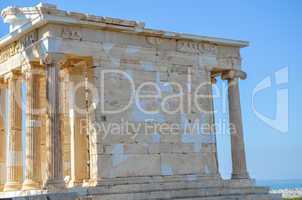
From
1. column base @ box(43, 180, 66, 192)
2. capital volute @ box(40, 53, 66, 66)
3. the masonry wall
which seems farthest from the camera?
the masonry wall

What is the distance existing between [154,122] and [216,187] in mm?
3610

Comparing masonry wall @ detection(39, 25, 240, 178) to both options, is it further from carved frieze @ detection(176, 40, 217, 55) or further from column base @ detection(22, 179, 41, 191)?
column base @ detection(22, 179, 41, 191)

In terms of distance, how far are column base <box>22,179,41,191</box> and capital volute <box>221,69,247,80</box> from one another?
9.63m

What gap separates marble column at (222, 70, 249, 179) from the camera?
24.2 m

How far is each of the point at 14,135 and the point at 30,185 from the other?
8.91 feet

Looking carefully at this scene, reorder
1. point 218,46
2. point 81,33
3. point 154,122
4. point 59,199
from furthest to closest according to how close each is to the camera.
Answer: point 218,46, point 154,122, point 81,33, point 59,199

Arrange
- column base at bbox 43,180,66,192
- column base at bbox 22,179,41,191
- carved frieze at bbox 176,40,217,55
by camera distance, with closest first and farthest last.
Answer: column base at bbox 43,180,66,192 < column base at bbox 22,179,41,191 < carved frieze at bbox 176,40,217,55

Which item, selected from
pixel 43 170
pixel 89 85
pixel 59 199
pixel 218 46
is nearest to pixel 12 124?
pixel 43 170

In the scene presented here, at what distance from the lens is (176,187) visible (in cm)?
2152

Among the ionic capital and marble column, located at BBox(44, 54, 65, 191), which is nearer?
marble column, located at BBox(44, 54, 65, 191)

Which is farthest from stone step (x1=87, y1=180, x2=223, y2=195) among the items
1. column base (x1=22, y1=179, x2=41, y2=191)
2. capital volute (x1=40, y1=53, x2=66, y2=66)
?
capital volute (x1=40, y1=53, x2=66, y2=66)

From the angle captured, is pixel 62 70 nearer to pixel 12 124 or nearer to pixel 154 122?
pixel 12 124

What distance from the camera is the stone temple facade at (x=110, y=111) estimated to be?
789 inches

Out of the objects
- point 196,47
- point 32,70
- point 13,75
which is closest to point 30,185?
point 32,70
